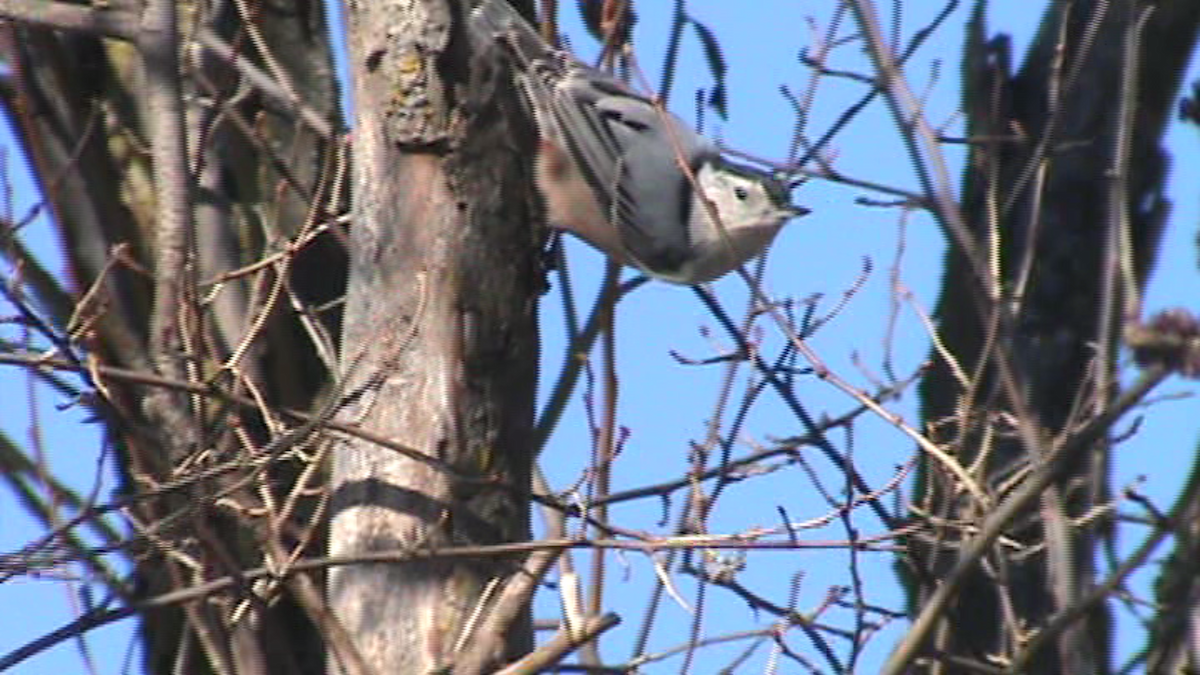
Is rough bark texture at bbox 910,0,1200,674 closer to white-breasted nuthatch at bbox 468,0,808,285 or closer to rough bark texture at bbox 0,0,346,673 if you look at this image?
white-breasted nuthatch at bbox 468,0,808,285

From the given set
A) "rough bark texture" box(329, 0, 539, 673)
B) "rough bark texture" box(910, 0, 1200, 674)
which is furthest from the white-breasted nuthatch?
"rough bark texture" box(910, 0, 1200, 674)

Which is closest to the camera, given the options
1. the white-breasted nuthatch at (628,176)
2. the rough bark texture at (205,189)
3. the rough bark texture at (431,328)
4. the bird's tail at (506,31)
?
the rough bark texture at (431,328)

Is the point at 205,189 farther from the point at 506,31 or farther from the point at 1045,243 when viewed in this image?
the point at 1045,243

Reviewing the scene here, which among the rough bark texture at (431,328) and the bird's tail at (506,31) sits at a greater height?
the bird's tail at (506,31)

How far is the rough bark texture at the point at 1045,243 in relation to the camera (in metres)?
4.03

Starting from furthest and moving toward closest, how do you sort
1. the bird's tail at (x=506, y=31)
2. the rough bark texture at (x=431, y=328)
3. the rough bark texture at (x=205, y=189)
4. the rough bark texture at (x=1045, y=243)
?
the rough bark texture at (x=205, y=189) → the rough bark texture at (x=1045, y=243) → the bird's tail at (x=506, y=31) → the rough bark texture at (x=431, y=328)

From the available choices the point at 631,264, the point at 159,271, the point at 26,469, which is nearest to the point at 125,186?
the point at 26,469

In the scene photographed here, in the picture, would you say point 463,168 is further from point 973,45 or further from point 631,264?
point 973,45

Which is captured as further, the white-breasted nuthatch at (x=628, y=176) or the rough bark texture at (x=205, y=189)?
the rough bark texture at (x=205, y=189)

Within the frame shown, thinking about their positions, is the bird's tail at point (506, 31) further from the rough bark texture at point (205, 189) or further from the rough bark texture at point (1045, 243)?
the rough bark texture at point (1045, 243)

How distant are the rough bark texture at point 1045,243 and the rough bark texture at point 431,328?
2.61 feet

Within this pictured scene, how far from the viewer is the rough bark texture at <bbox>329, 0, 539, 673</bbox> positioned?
338cm

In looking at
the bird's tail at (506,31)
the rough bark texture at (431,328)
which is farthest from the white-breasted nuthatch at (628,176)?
the rough bark texture at (431,328)

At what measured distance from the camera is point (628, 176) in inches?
168
